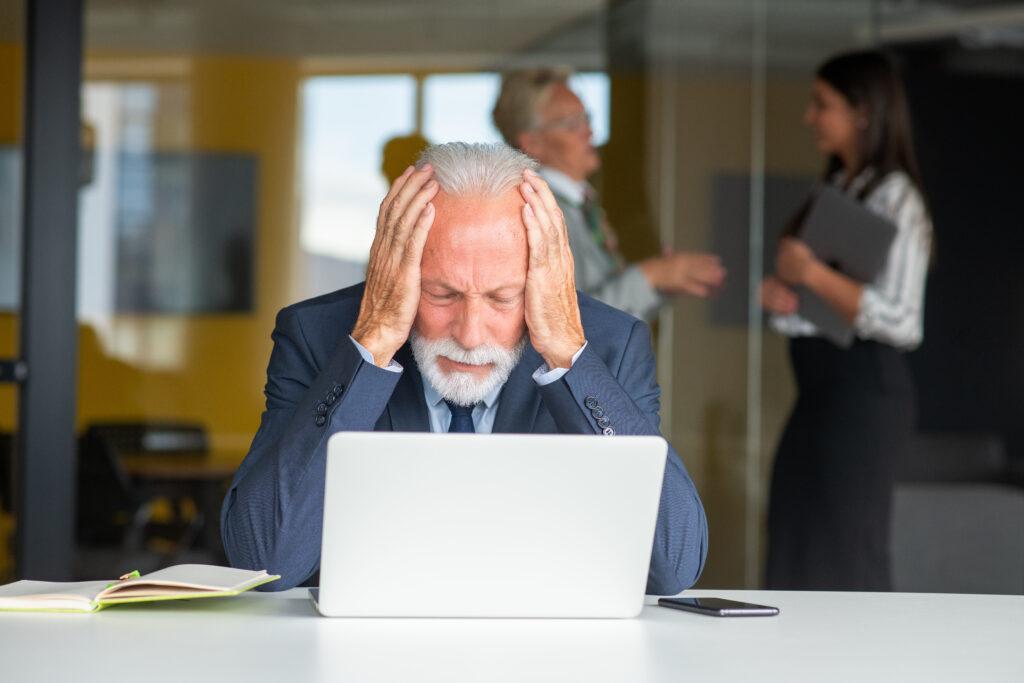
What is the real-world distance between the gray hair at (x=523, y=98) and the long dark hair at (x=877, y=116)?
3.21 feet

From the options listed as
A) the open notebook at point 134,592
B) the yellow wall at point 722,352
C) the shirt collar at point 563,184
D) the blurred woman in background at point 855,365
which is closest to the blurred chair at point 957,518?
the yellow wall at point 722,352

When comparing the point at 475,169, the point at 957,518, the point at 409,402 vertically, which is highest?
the point at 475,169

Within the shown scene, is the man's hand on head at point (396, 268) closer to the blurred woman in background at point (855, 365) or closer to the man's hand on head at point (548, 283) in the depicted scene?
the man's hand on head at point (548, 283)

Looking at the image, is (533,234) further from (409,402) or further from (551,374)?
(409,402)

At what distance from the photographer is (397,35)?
4.29m

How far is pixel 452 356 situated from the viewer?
205 centimetres

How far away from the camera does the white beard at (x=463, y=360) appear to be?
2045 millimetres

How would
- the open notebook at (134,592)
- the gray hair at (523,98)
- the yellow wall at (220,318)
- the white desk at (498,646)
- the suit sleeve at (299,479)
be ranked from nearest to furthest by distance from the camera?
the white desk at (498,646) → the open notebook at (134,592) → the suit sleeve at (299,479) → the gray hair at (523,98) → the yellow wall at (220,318)

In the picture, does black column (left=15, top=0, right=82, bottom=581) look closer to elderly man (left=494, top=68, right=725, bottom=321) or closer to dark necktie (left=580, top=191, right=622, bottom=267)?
elderly man (left=494, top=68, right=725, bottom=321)

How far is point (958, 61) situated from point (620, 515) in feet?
13.3

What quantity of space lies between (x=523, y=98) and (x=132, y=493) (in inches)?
74.5

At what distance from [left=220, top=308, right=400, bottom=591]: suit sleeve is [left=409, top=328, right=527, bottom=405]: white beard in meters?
0.15

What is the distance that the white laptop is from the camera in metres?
1.40

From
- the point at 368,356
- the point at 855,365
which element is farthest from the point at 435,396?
the point at 855,365
